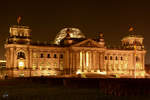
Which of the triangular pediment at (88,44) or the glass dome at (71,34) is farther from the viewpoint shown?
the glass dome at (71,34)

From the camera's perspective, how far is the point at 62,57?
10112 cm

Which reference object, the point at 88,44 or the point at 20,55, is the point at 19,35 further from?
the point at 88,44

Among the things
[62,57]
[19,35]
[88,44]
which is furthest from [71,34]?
[19,35]

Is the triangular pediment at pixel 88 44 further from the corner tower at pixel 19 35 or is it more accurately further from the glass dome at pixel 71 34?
the corner tower at pixel 19 35

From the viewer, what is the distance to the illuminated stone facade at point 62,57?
91.4 metres

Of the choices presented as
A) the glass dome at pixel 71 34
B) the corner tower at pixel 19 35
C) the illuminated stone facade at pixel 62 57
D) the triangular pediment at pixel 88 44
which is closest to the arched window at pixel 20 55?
the illuminated stone facade at pixel 62 57

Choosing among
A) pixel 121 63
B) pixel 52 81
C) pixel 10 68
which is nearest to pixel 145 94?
pixel 52 81

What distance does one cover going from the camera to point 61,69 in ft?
328

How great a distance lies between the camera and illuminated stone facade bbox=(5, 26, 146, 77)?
91375 mm

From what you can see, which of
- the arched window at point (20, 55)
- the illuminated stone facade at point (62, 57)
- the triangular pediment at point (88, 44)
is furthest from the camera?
the triangular pediment at point (88, 44)

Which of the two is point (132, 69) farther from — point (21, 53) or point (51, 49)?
point (21, 53)

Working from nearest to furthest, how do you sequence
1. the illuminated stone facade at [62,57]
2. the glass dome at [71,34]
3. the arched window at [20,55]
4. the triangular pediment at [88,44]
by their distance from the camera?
the illuminated stone facade at [62,57] < the arched window at [20,55] < the triangular pediment at [88,44] < the glass dome at [71,34]

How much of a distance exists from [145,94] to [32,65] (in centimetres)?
6942

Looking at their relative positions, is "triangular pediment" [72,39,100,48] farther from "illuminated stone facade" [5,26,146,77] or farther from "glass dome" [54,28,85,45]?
"glass dome" [54,28,85,45]
